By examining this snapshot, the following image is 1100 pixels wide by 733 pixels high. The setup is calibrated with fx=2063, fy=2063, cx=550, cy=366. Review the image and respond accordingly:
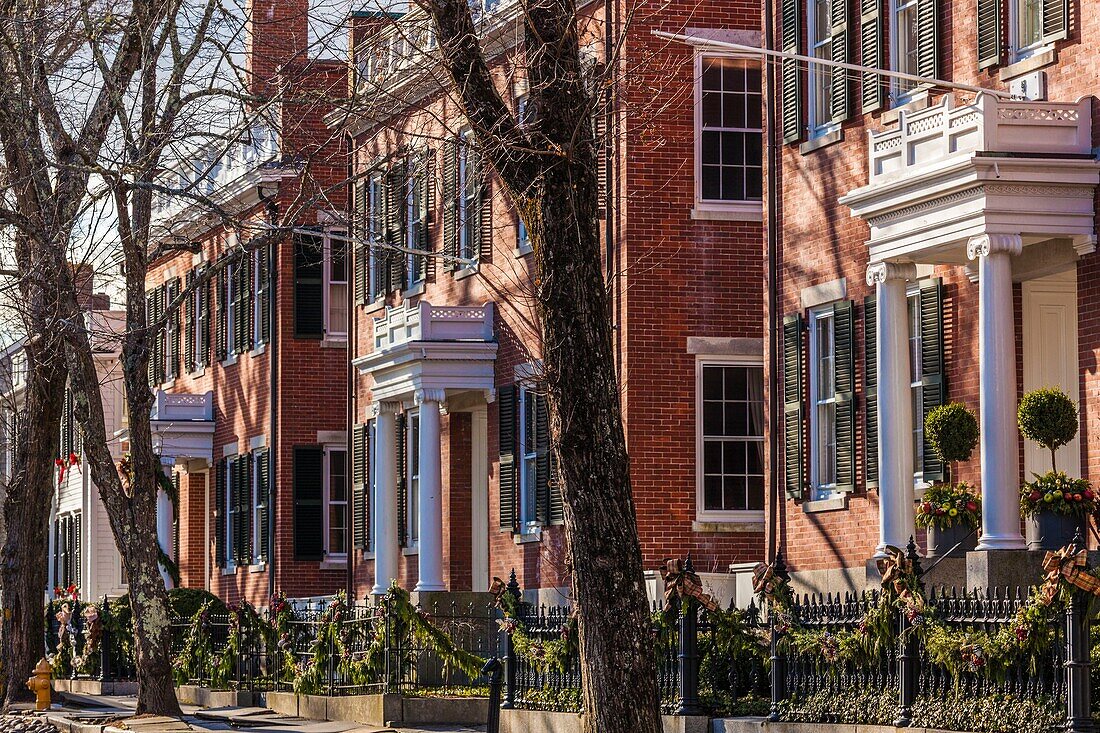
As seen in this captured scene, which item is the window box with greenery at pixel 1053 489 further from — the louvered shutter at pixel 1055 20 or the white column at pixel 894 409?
the louvered shutter at pixel 1055 20

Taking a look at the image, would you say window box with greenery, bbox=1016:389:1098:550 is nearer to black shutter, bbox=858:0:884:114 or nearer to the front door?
the front door

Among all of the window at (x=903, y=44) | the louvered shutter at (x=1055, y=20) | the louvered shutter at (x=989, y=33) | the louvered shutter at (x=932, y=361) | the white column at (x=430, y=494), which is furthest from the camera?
the white column at (x=430, y=494)

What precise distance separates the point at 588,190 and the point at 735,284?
13623 millimetres

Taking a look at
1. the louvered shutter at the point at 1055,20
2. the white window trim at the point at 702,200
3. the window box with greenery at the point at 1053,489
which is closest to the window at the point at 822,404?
the white window trim at the point at 702,200

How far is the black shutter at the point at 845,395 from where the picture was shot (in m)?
22.5

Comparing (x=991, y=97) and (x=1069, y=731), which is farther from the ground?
(x=991, y=97)

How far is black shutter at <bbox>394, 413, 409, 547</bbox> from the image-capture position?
32.7m

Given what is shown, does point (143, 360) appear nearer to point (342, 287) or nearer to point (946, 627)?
point (946, 627)

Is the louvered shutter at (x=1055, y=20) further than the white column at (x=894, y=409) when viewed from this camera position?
No

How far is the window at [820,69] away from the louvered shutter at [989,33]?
9.18 feet

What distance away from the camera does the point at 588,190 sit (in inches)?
516

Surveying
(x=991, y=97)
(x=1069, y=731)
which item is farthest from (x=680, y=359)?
(x=1069, y=731)

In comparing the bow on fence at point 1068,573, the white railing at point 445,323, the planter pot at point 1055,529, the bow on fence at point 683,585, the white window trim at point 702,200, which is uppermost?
the white window trim at point 702,200

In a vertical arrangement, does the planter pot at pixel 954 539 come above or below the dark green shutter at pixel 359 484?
below
